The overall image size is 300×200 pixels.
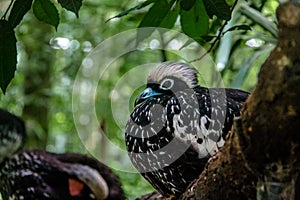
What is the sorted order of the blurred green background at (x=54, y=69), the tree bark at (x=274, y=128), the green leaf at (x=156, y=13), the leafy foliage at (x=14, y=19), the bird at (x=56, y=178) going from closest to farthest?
the tree bark at (x=274, y=128), the leafy foliage at (x=14, y=19), the green leaf at (x=156, y=13), the bird at (x=56, y=178), the blurred green background at (x=54, y=69)

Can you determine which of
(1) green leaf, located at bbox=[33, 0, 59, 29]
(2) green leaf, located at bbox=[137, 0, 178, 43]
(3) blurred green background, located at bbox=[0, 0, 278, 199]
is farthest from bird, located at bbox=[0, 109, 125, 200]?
(1) green leaf, located at bbox=[33, 0, 59, 29]

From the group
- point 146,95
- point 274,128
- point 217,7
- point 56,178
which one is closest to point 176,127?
point 146,95

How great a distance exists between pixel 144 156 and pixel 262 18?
77cm

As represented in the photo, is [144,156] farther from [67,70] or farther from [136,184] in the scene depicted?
[67,70]

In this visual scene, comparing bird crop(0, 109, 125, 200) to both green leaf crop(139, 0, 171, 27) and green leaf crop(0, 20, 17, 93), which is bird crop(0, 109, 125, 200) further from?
green leaf crop(0, 20, 17, 93)

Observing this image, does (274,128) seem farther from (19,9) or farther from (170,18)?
(170,18)

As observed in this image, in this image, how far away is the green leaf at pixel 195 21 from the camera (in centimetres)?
130

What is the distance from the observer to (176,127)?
134cm

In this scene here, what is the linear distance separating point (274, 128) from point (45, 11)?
589mm

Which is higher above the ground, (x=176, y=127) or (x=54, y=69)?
(x=176, y=127)

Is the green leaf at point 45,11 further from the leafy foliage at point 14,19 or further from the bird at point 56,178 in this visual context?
the bird at point 56,178

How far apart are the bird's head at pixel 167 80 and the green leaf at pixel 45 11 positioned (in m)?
0.40

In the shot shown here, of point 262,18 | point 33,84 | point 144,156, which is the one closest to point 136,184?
point 33,84

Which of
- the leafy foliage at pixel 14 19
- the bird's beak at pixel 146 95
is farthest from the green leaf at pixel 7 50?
the bird's beak at pixel 146 95
